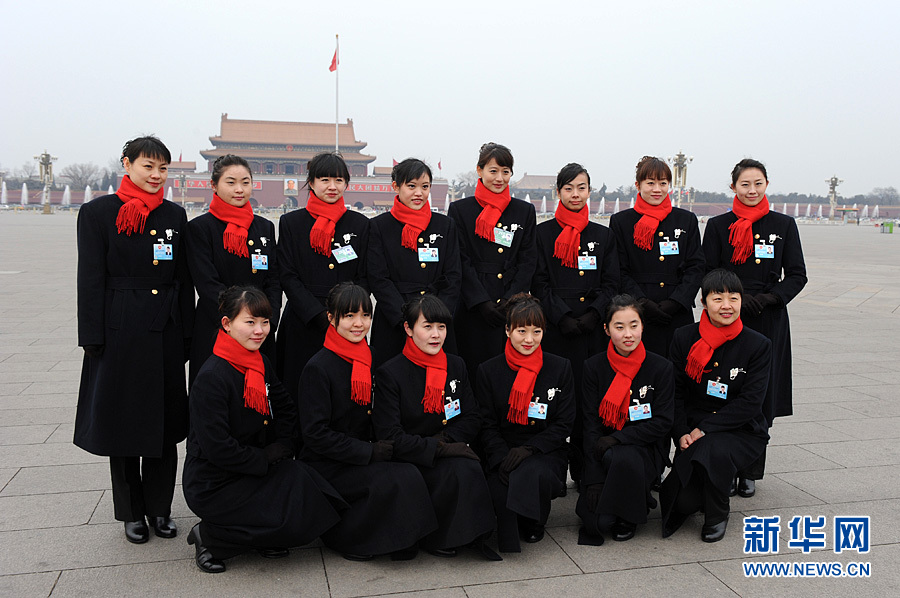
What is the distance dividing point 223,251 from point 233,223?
5.6 inches

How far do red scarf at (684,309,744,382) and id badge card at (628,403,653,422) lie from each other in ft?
1.10

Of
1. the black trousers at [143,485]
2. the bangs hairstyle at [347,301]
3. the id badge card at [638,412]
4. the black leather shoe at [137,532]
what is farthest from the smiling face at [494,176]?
the black leather shoe at [137,532]

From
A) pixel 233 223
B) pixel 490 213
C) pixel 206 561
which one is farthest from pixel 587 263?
pixel 206 561

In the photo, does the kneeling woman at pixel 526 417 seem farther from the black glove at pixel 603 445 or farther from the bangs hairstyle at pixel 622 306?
the bangs hairstyle at pixel 622 306

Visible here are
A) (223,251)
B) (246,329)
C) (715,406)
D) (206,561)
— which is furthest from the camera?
(715,406)

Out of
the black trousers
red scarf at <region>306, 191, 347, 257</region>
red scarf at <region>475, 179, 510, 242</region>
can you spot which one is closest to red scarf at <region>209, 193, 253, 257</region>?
red scarf at <region>306, 191, 347, 257</region>

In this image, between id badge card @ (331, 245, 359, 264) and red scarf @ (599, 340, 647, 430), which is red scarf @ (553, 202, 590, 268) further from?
id badge card @ (331, 245, 359, 264)

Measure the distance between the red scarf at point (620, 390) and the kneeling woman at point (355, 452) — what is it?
96 centimetres

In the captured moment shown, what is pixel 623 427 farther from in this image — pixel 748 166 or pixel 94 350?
pixel 94 350

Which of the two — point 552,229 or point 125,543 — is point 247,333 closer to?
point 125,543

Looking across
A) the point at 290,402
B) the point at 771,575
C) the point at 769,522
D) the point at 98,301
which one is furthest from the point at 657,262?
the point at 98,301

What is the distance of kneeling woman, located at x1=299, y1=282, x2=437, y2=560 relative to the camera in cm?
299

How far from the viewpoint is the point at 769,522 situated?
3.37m

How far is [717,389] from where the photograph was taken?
354 centimetres
